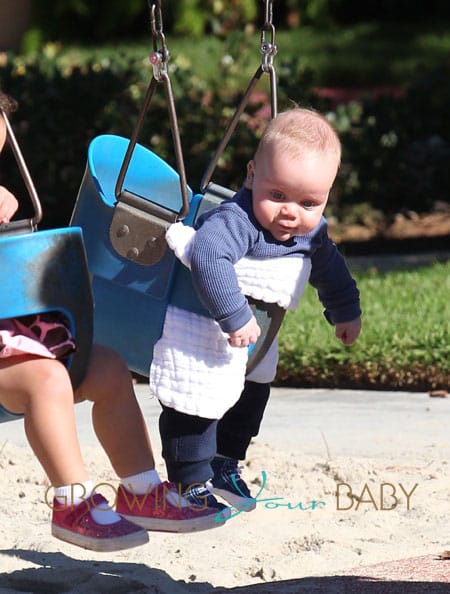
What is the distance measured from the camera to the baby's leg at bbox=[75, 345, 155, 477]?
2869 mm

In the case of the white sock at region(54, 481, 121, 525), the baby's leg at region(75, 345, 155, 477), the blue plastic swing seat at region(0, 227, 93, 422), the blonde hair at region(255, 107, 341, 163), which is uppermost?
the blonde hair at region(255, 107, 341, 163)

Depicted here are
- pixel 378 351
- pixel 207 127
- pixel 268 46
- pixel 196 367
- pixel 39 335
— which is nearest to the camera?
pixel 39 335

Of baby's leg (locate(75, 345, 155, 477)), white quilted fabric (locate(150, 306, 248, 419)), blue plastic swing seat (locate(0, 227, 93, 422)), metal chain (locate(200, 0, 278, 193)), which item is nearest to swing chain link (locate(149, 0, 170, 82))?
metal chain (locate(200, 0, 278, 193))

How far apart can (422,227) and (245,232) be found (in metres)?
6.64

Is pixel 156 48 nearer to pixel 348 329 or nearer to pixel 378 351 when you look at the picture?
pixel 348 329

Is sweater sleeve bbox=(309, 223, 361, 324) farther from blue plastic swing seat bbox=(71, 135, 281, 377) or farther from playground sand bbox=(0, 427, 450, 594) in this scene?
playground sand bbox=(0, 427, 450, 594)

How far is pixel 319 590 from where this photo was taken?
3078 mm

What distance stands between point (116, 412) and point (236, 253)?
1.61 feet

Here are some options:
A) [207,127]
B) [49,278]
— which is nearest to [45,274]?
[49,278]

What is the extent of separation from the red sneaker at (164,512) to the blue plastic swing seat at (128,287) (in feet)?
1.04

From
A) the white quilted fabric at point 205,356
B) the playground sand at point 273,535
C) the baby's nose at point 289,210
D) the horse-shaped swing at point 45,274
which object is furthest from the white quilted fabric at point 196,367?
the playground sand at point 273,535

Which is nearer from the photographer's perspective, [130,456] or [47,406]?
[47,406]

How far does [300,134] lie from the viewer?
2844 millimetres

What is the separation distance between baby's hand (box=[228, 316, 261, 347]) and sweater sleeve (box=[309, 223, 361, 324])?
0.36 metres
